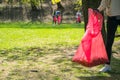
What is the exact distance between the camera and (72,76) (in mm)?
5773

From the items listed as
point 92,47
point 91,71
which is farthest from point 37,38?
point 92,47

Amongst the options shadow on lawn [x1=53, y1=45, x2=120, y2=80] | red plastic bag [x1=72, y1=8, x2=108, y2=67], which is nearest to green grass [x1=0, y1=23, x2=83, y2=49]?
shadow on lawn [x1=53, y1=45, x2=120, y2=80]

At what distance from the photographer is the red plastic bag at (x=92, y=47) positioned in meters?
5.30

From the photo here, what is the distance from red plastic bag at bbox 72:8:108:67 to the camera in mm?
5305

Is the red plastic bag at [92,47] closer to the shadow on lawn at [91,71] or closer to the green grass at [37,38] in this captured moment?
the shadow on lawn at [91,71]

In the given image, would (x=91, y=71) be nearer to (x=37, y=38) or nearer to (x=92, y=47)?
(x=92, y=47)

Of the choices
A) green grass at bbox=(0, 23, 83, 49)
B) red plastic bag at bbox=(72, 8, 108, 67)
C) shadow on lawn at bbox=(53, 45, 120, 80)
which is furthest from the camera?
green grass at bbox=(0, 23, 83, 49)

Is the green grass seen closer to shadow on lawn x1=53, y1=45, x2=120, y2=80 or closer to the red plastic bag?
shadow on lawn x1=53, y1=45, x2=120, y2=80

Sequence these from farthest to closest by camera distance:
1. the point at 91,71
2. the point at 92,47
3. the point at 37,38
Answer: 1. the point at 37,38
2. the point at 91,71
3. the point at 92,47

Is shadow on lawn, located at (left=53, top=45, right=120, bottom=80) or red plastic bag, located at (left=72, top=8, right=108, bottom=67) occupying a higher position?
red plastic bag, located at (left=72, top=8, right=108, bottom=67)

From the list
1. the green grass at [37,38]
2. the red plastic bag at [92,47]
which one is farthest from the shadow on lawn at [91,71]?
the green grass at [37,38]

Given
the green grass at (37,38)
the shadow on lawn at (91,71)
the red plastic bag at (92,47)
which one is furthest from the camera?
the green grass at (37,38)

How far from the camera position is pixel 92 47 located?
5.32 meters

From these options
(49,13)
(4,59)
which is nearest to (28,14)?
(49,13)
